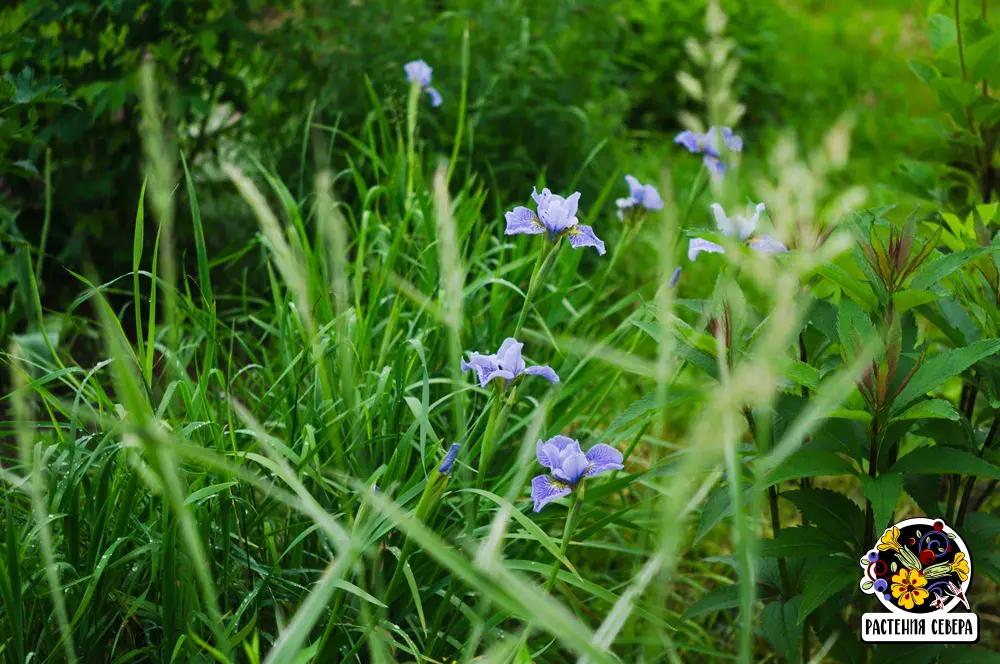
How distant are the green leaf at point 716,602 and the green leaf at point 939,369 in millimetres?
405

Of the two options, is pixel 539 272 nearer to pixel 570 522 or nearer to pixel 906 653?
pixel 570 522

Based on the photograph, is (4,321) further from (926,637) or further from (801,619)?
(926,637)

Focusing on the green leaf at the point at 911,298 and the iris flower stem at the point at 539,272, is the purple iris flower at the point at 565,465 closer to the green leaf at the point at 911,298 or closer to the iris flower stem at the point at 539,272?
the iris flower stem at the point at 539,272

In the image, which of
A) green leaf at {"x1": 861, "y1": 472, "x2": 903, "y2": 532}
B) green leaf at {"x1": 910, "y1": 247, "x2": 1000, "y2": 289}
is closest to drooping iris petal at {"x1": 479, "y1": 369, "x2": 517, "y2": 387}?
green leaf at {"x1": 861, "y1": 472, "x2": 903, "y2": 532}

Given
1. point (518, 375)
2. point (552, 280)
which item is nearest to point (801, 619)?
point (518, 375)

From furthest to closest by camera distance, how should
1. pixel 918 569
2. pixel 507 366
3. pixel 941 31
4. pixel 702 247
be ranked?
1. pixel 941 31
2. pixel 702 247
3. pixel 918 569
4. pixel 507 366

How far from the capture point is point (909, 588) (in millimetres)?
Result: 1364

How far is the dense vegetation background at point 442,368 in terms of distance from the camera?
1152 mm

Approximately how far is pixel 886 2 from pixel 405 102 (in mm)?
5425

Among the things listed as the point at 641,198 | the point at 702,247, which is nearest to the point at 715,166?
the point at 641,198

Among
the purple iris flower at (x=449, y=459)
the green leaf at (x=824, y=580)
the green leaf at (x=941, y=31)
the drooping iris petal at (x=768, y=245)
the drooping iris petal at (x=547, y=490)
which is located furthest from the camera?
the green leaf at (x=941, y=31)

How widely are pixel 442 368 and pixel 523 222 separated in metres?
A: 0.62

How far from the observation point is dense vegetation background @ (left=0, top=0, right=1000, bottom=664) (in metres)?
1.15

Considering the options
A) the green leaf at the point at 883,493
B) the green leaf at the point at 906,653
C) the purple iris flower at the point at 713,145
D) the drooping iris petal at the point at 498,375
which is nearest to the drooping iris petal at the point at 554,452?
the drooping iris petal at the point at 498,375
